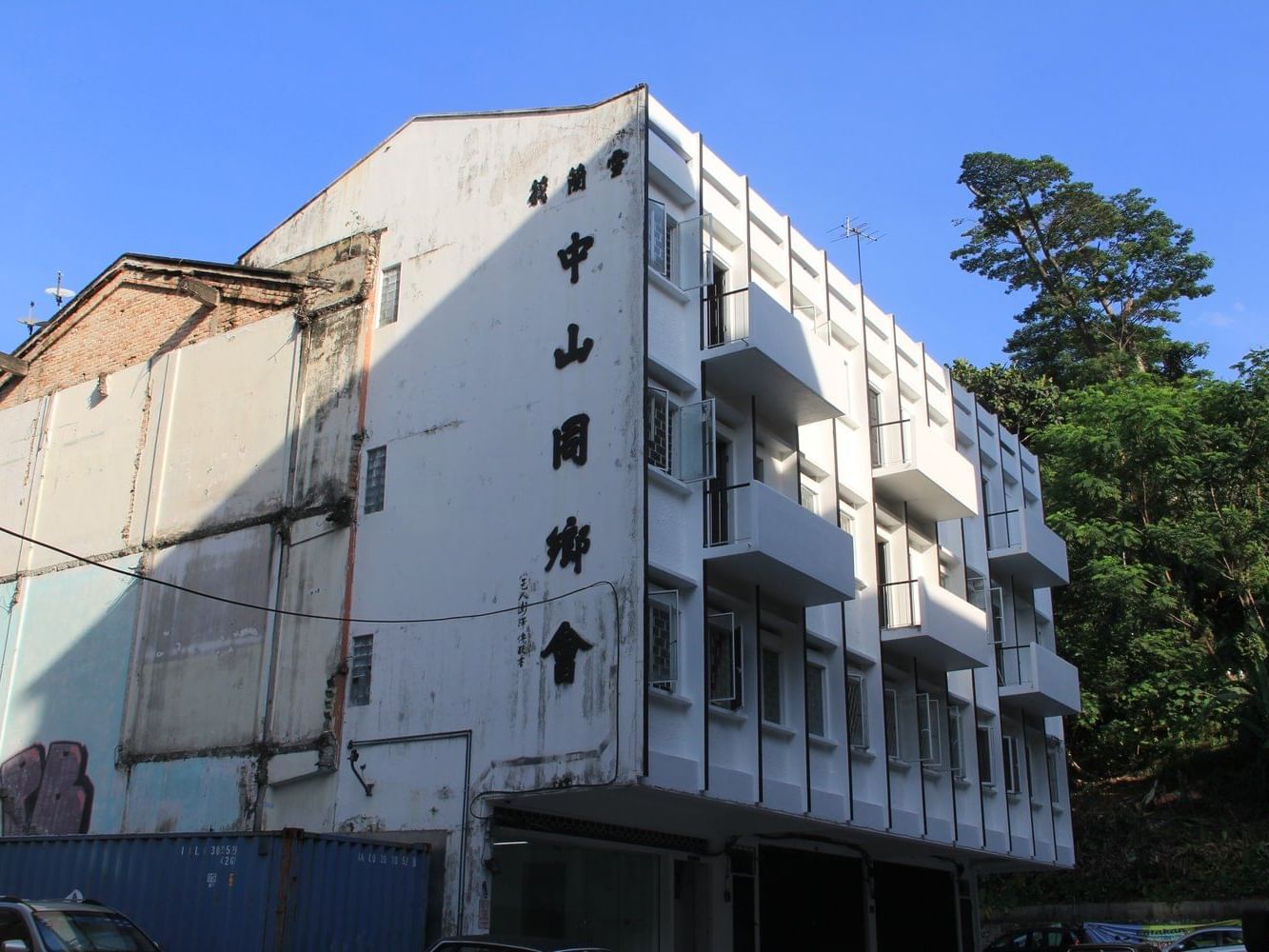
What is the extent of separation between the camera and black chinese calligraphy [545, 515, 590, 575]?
1669cm

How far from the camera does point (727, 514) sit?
18156mm

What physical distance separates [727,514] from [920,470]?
6.03m

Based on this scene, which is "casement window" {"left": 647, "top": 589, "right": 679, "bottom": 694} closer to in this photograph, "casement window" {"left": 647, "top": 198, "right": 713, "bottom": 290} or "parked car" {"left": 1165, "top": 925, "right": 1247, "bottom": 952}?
"casement window" {"left": 647, "top": 198, "right": 713, "bottom": 290}

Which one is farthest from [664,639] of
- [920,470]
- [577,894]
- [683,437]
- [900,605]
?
[920,470]

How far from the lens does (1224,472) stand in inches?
1387

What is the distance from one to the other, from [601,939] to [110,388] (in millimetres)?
13850

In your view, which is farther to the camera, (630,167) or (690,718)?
(630,167)

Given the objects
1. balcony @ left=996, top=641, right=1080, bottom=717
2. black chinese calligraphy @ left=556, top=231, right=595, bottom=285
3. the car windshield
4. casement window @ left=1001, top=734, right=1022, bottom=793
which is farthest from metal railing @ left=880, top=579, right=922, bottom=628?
the car windshield

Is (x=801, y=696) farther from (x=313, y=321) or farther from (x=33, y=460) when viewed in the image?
(x=33, y=460)

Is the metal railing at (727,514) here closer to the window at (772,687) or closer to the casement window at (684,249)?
the window at (772,687)

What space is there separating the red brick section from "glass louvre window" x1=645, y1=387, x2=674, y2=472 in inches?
297

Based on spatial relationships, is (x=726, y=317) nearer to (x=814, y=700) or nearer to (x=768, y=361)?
(x=768, y=361)

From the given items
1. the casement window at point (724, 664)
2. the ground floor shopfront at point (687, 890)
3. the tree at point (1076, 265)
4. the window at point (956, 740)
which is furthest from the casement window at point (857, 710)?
the tree at point (1076, 265)

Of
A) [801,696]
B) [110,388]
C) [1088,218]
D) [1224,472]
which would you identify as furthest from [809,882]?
[1088,218]
